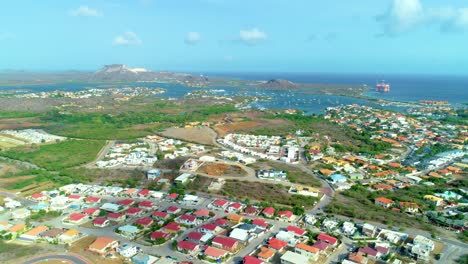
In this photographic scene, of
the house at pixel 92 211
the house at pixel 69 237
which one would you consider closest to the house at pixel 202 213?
the house at pixel 92 211

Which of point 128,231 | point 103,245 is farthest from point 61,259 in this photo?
point 128,231

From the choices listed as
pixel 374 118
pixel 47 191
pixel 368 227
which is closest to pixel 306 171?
pixel 368 227

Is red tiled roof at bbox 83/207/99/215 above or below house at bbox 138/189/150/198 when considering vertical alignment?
below

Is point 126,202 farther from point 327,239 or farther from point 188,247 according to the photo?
point 327,239

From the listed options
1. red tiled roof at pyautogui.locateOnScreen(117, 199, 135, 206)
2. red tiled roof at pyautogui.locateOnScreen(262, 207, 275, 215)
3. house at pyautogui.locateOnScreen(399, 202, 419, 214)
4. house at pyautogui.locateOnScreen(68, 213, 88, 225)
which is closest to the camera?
house at pyautogui.locateOnScreen(68, 213, 88, 225)

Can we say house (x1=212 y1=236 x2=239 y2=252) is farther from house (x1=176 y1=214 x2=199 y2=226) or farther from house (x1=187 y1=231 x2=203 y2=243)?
house (x1=176 y1=214 x2=199 y2=226)

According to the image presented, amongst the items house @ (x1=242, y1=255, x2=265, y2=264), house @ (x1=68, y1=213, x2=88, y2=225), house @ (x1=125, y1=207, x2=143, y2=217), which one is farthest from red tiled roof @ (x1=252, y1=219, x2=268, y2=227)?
house @ (x1=68, y1=213, x2=88, y2=225)

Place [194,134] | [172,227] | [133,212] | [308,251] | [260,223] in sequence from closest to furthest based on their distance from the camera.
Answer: [308,251] → [172,227] → [260,223] → [133,212] → [194,134]

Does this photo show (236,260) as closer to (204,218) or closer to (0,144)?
(204,218)
